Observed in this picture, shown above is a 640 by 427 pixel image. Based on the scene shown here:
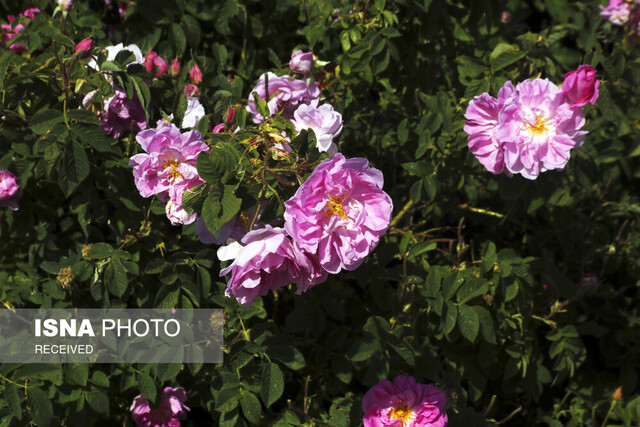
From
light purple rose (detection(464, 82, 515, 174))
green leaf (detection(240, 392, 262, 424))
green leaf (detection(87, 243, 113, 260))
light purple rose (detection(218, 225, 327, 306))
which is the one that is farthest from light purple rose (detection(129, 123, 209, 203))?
light purple rose (detection(464, 82, 515, 174))

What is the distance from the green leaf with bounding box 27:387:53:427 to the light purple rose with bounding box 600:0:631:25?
2.86 meters

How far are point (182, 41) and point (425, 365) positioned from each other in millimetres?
1316

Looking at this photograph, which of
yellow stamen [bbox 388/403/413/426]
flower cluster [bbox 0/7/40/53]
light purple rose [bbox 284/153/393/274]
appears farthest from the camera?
flower cluster [bbox 0/7/40/53]

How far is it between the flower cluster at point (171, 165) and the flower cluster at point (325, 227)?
7.7 inches

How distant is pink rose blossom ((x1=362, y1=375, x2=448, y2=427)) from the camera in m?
1.84

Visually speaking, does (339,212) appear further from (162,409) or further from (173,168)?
(162,409)

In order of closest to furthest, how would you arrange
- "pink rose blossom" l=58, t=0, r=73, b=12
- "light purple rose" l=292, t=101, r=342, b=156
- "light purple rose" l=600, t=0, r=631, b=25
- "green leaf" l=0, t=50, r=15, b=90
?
"light purple rose" l=292, t=101, r=342, b=156 → "green leaf" l=0, t=50, r=15, b=90 → "pink rose blossom" l=58, t=0, r=73, b=12 → "light purple rose" l=600, t=0, r=631, b=25

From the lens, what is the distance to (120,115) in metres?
1.77

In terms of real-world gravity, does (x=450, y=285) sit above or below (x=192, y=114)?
below

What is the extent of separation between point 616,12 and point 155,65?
7.55ft

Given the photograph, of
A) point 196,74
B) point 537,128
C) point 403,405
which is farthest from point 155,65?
point 403,405

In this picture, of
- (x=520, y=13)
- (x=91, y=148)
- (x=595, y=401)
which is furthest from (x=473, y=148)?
(x=520, y=13)

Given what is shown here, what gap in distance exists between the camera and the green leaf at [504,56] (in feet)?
6.38

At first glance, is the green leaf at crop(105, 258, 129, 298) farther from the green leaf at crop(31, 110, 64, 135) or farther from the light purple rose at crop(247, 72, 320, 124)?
the light purple rose at crop(247, 72, 320, 124)
